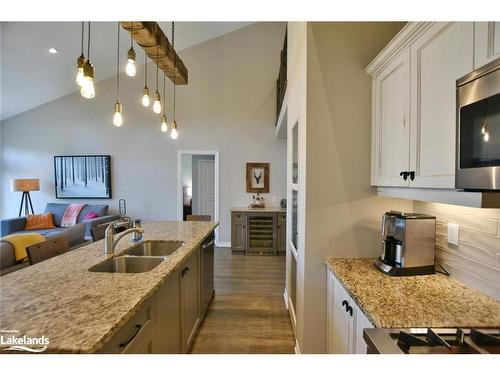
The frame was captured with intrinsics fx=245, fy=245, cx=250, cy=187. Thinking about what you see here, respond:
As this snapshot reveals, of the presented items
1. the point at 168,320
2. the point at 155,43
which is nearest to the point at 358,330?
the point at 168,320

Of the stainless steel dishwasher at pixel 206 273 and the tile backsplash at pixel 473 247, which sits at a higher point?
the tile backsplash at pixel 473 247

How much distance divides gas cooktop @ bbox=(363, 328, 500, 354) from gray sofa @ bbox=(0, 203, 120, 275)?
10.2 feet

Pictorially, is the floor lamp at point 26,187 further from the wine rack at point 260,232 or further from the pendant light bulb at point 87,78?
the pendant light bulb at point 87,78

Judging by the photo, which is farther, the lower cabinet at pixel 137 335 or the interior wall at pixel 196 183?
the interior wall at pixel 196 183

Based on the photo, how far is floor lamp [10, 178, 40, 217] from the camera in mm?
5488

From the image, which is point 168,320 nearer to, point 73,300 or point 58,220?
point 73,300

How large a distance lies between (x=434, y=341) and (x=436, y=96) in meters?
1.01

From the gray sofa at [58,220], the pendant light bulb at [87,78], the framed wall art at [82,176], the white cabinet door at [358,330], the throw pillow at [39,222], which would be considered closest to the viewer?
the white cabinet door at [358,330]

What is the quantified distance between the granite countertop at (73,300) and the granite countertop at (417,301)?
104 cm

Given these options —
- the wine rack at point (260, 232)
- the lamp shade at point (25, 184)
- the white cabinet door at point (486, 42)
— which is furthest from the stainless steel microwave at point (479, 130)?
the lamp shade at point (25, 184)

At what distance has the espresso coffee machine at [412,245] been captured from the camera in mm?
1440

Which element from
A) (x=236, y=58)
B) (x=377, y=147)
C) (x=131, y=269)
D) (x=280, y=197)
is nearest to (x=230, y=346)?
(x=131, y=269)

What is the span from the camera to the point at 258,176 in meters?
5.76
